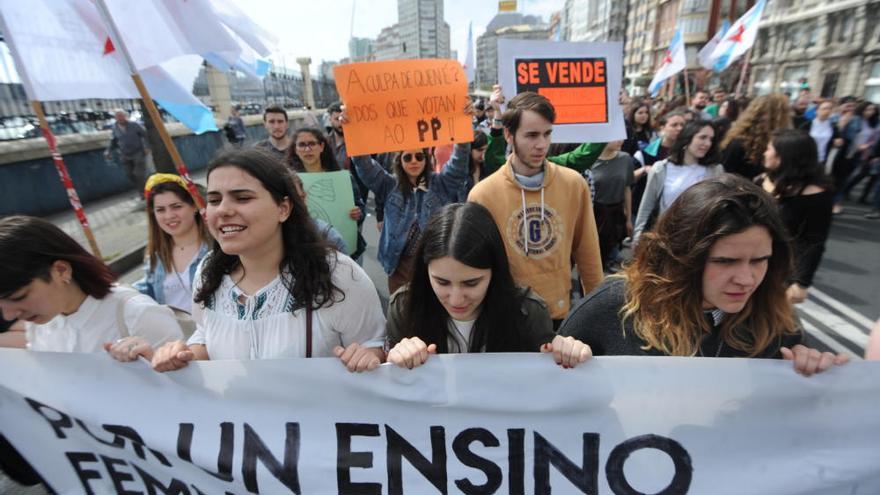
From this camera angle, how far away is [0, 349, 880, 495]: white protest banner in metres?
1.43

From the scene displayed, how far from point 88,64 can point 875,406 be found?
4291mm

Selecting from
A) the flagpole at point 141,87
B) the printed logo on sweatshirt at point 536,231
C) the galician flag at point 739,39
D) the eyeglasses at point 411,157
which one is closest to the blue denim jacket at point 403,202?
the eyeglasses at point 411,157

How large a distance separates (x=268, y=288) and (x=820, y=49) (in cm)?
3882

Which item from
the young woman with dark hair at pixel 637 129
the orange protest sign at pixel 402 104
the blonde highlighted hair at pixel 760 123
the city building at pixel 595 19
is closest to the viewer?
the orange protest sign at pixel 402 104

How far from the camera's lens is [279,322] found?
61.2 inches

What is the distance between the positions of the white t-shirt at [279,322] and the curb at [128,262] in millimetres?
4899

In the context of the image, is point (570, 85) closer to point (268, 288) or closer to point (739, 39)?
point (268, 288)

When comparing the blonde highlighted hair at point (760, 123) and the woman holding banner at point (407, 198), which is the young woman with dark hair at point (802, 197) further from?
the woman holding banner at point (407, 198)

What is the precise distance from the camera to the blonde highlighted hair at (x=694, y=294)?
1455 mm

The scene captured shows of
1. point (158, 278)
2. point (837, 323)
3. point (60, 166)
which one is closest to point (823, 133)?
point (837, 323)

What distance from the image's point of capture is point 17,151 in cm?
700

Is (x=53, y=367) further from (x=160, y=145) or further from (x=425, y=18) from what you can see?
(x=425, y=18)

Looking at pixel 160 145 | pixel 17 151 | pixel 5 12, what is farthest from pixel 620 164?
pixel 17 151

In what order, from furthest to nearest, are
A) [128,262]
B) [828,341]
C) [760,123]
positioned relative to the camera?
[128,262], [760,123], [828,341]
